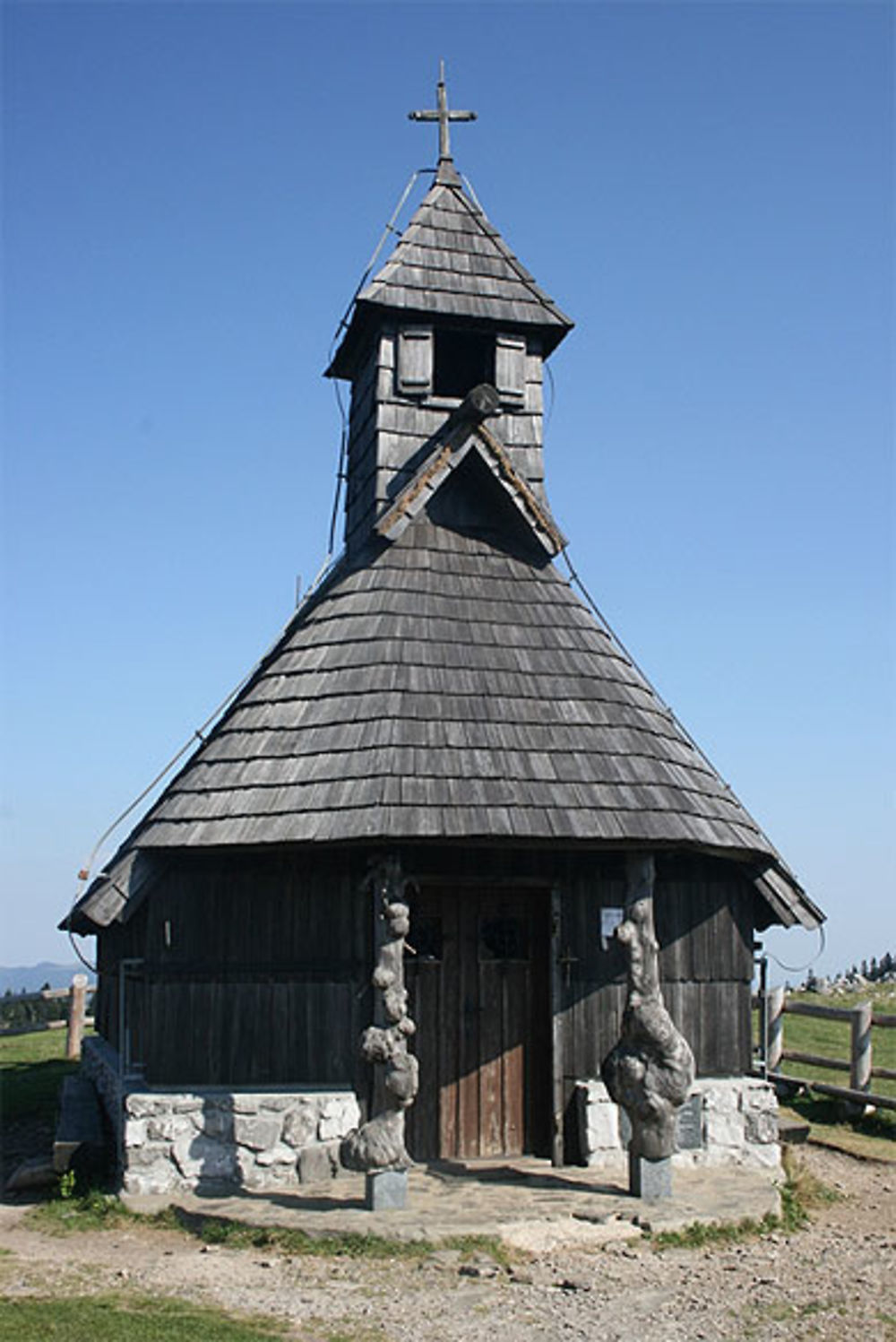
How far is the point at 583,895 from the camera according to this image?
10094mm

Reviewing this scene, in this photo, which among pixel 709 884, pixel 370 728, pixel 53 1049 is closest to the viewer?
pixel 370 728

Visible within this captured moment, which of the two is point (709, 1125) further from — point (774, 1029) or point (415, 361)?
point (415, 361)

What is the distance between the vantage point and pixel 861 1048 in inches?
490

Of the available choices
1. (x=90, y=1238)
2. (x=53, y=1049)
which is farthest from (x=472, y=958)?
(x=53, y=1049)

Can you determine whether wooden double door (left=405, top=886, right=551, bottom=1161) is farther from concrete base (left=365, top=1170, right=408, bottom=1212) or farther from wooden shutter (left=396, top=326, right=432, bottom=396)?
wooden shutter (left=396, top=326, right=432, bottom=396)

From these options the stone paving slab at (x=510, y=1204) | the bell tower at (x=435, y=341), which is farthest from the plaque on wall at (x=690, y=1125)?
the bell tower at (x=435, y=341)

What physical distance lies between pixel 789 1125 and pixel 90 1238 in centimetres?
622

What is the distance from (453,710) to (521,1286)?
Answer: 4.18 meters

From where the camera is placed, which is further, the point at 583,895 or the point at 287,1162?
the point at 583,895

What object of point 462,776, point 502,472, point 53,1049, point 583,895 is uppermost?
point 502,472

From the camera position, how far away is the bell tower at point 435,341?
1218cm

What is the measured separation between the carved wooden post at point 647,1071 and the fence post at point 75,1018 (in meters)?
11.8

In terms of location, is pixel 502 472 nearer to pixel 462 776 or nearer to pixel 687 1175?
pixel 462 776

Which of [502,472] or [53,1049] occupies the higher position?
[502,472]
